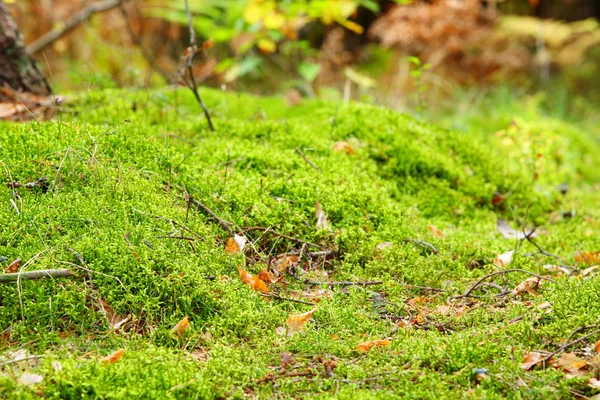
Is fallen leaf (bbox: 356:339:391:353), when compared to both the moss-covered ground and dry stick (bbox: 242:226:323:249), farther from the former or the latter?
dry stick (bbox: 242:226:323:249)

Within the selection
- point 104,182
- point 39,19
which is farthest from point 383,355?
point 39,19

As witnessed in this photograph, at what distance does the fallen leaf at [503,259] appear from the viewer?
10.5 feet

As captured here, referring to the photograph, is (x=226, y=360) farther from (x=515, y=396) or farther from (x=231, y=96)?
(x=231, y=96)

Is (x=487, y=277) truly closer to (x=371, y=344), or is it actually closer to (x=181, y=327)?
(x=371, y=344)

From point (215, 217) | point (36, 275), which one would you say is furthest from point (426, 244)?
point (36, 275)

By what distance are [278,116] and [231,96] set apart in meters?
0.60

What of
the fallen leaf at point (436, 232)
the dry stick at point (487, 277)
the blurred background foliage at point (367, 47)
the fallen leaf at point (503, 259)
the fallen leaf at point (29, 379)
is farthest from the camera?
the blurred background foliage at point (367, 47)

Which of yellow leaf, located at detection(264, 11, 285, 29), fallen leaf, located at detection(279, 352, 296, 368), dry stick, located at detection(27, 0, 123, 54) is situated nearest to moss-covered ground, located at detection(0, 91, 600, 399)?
fallen leaf, located at detection(279, 352, 296, 368)

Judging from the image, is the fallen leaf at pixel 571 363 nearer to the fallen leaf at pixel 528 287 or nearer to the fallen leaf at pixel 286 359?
the fallen leaf at pixel 528 287

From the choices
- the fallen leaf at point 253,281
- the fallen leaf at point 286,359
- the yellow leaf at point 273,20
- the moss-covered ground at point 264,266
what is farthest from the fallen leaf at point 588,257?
the yellow leaf at point 273,20

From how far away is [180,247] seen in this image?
2.66 m

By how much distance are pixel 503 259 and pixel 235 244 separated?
4.88ft

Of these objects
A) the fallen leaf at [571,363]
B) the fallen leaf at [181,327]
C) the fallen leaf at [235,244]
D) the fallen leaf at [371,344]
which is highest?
the fallen leaf at [181,327]

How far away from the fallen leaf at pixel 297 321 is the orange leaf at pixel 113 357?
0.69 meters
